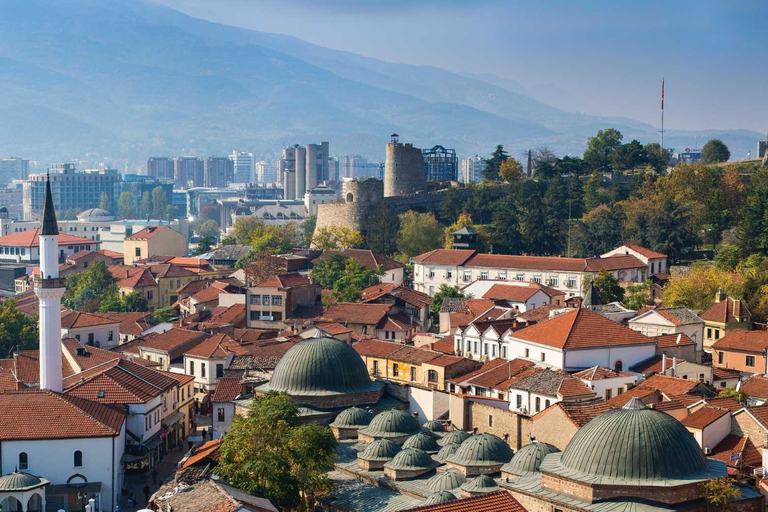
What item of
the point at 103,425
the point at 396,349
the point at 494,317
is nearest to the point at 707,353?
the point at 494,317

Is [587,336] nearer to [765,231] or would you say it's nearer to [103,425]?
[103,425]

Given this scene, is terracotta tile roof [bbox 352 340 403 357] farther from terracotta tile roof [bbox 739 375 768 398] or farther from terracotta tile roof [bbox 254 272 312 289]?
terracotta tile roof [bbox 739 375 768 398]

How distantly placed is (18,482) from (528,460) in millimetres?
14355

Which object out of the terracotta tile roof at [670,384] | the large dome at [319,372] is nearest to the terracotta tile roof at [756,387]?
the terracotta tile roof at [670,384]

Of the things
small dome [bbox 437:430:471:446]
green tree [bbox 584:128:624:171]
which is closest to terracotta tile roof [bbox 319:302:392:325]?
small dome [bbox 437:430:471:446]

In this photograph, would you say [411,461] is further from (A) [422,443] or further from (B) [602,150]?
(B) [602,150]

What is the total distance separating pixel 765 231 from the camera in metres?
67.7

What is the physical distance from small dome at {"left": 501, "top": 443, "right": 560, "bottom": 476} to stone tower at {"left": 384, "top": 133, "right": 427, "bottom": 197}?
2767 inches

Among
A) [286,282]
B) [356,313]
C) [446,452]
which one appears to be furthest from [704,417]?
[286,282]

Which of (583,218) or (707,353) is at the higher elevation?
(583,218)

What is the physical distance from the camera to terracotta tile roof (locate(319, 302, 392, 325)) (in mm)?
57750

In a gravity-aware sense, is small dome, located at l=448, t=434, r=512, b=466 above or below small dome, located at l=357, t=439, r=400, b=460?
above

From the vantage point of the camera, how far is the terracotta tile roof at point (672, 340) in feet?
151

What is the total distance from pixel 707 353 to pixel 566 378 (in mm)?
15341
